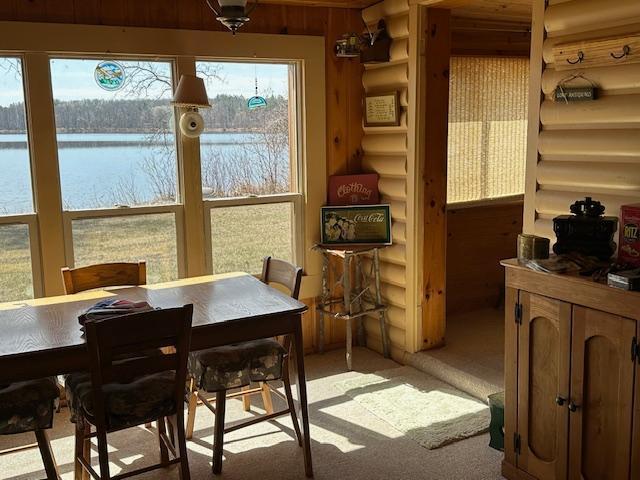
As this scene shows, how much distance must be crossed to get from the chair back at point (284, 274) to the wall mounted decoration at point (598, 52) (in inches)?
62.1

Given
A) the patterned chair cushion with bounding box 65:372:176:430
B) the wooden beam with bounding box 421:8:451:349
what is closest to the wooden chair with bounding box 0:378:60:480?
the patterned chair cushion with bounding box 65:372:176:430

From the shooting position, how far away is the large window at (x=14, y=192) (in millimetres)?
3631

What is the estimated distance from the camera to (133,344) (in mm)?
2484

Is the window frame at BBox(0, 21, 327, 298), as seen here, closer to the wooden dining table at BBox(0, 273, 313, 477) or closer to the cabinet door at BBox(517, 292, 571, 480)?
the wooden dining table at BBox(0, 273, 313, 477)

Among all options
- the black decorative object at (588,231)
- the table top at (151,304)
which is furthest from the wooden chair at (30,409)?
the black decorative object at (588,231)

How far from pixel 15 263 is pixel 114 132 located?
0.93 m

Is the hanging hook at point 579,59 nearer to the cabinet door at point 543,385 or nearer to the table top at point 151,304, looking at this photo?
the cabinet door at point 543,385

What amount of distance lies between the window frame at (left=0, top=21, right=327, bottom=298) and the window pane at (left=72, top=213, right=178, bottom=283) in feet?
0.16

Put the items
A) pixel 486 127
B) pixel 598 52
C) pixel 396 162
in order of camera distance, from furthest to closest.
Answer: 1. pixel 486 127
2. pixel 396 162
3. pixel 598 52

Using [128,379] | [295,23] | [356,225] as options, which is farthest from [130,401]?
[295,23]

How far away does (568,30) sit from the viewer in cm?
305

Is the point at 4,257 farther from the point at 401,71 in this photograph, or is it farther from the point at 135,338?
the point at 401,71

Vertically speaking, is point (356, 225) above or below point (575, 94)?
below

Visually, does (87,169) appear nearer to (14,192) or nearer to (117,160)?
(117,160)
